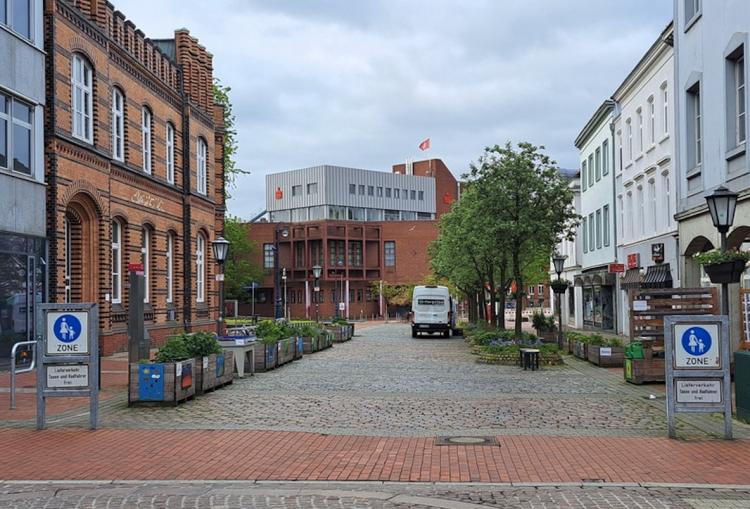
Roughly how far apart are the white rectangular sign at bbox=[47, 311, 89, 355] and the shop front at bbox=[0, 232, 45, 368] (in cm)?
964

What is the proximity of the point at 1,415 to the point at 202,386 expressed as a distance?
369 centimetres

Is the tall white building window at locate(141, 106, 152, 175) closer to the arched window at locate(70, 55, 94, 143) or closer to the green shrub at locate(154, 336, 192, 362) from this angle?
the arched window at locate(70, 55, 94, 143)

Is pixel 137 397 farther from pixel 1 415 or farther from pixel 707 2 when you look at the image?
pixel 707 2

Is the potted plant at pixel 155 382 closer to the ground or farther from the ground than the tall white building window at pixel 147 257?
closer to the ground

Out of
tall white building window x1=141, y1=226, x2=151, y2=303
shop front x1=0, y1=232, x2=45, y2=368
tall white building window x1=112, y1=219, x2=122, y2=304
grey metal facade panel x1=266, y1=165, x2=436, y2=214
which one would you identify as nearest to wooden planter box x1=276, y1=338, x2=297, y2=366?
shop front x1=0, y1=232, x2=45, y2=368

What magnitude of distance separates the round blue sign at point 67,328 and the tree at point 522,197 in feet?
54.1

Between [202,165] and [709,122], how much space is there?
79.4 ft

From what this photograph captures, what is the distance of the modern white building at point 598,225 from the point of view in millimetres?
41062

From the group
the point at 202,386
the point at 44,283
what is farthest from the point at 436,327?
the point at 202,386

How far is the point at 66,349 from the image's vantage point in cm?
1167

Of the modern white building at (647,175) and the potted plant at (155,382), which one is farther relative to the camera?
the modern white building at (647,175)

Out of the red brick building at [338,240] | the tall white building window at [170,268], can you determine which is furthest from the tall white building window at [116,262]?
the red brick building at [338,240]

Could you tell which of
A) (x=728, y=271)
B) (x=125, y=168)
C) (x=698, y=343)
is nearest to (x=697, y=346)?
(x=698, y=343)

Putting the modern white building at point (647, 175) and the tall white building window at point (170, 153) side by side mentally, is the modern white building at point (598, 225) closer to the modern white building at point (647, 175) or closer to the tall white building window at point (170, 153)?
the modern white building at point (647, 175)
